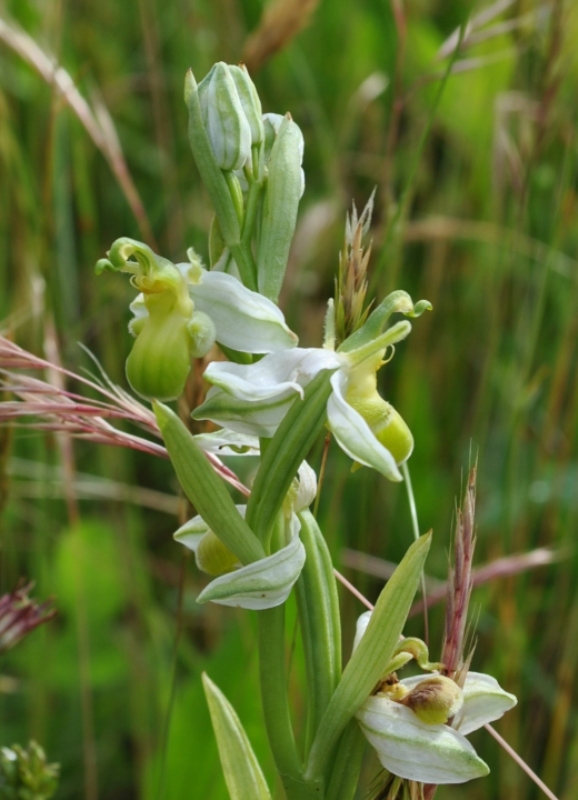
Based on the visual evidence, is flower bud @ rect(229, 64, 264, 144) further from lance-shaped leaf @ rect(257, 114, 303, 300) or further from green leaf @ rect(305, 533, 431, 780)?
green leaf @ rect(305, 533, 431, 780)

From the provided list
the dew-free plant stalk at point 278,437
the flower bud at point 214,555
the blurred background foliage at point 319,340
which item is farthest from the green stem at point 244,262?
the blurred background foliage at point 319,340

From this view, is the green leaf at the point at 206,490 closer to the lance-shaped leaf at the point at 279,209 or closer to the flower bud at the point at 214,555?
the flower bud at the point at 214,555

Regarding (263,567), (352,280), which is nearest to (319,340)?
(352,280)

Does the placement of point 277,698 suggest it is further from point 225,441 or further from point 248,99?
point 248,99

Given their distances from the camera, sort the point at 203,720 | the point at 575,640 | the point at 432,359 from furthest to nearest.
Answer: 1. the point at 432,359
2. the point at 575,640
3. the point at 203,720

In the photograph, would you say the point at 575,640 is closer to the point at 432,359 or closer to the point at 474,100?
the point at 432,359

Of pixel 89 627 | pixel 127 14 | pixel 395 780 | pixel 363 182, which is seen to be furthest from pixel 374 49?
pixel 395 780
